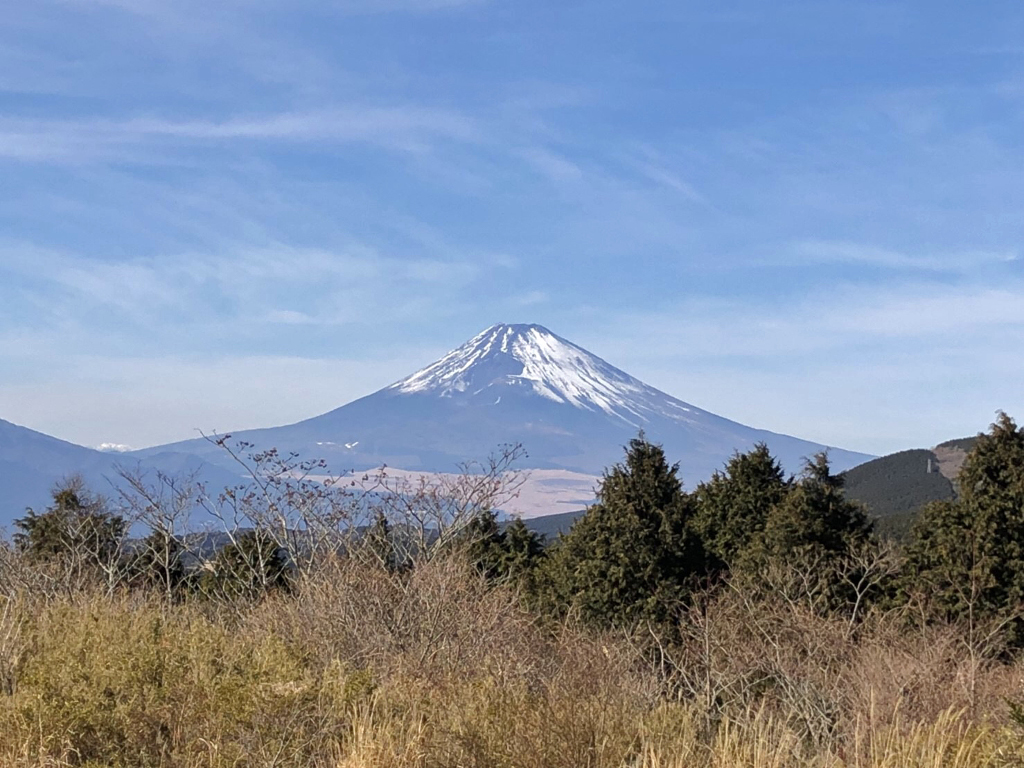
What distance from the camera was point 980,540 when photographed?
16297 mm

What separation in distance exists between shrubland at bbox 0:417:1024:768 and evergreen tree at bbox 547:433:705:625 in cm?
5

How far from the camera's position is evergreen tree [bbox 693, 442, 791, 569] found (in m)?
20.2

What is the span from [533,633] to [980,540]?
7.88 meters

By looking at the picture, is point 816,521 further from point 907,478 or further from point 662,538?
point 907,478

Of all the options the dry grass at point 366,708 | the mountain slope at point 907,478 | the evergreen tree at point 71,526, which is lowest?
the dry grass at point 366,708

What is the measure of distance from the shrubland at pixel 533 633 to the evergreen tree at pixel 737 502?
65 mm

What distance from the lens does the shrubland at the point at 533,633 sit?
5.29 meters

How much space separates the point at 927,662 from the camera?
11.9 m

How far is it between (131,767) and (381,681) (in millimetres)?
2386

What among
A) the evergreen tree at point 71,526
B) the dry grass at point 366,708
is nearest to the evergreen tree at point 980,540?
the dry grass at point 366,708

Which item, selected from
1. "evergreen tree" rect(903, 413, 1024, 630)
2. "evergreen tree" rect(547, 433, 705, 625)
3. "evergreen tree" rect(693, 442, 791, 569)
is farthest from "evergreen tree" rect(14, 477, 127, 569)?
"evergreen tree" rect(903, 413, 1024, 630)

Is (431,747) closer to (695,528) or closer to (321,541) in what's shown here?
(321,541)

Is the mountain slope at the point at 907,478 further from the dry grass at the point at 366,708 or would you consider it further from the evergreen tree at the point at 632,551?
the dry grass at the point at 366,708

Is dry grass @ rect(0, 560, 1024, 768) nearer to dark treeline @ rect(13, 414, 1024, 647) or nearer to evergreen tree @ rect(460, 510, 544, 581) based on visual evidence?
dark treeline @ rect(13, 414, 1024, 647)
